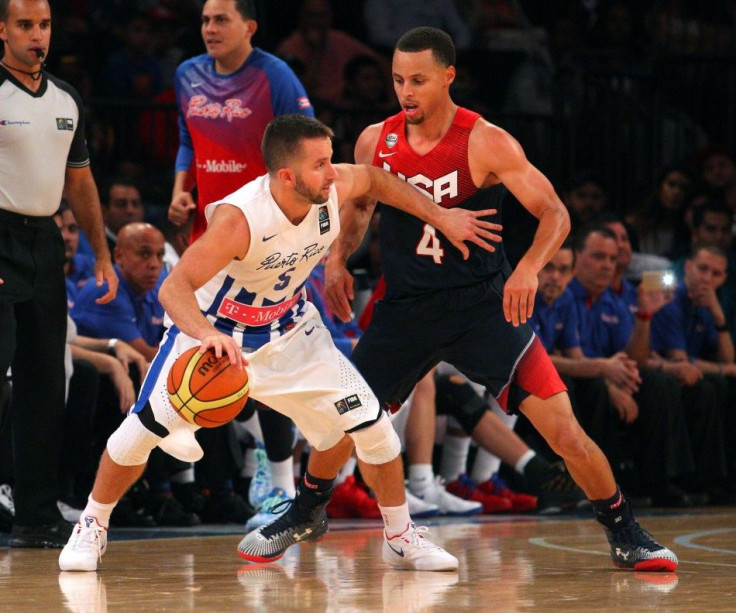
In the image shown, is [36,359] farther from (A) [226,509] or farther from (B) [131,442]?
(A) [226,509]

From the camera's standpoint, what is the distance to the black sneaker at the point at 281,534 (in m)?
5.44

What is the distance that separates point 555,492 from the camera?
319 inches

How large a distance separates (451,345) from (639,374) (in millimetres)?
3668

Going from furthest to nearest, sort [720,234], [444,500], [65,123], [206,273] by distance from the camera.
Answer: [720,234] < [444,500] < [65,123] < [206,273]

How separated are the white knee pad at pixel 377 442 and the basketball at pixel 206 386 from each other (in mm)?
607

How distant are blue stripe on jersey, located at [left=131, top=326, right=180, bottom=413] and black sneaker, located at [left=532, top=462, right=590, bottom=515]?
355 centimetres

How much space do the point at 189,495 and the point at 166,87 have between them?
3754mm

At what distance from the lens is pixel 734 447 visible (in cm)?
941

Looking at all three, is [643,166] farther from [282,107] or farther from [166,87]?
[282,107]

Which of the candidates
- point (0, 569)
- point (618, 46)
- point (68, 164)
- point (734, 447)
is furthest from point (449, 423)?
point (618, 46)

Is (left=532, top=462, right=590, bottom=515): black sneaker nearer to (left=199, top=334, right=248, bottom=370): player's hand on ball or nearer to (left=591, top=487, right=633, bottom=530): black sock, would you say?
(left=591, top=487, right=633, bottom=530): black sock

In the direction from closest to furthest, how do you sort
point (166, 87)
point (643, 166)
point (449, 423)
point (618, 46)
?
1. point (449, 423)
2. point (166, 87)
3. point (643, 166)
4. point (618, 46)

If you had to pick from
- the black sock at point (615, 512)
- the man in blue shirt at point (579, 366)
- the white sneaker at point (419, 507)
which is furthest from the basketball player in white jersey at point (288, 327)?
the man in blue shirt at point (579, 366)

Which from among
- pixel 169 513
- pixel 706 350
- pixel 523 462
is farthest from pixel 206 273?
pixel 706 350
